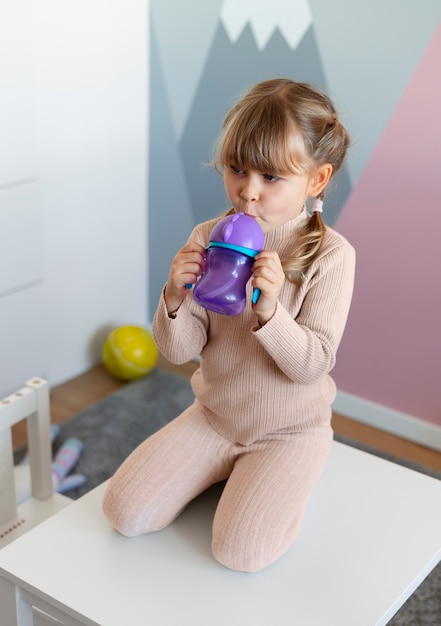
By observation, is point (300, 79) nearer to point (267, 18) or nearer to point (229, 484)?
point (267, 18)

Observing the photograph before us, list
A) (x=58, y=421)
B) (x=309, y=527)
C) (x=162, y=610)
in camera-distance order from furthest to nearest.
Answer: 1. (x=58, y=421)
2. (x=309, y=527)
3. (x=162, y=610)

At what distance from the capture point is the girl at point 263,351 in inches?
43.7

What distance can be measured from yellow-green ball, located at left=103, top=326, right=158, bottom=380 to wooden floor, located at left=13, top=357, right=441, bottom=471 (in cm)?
6

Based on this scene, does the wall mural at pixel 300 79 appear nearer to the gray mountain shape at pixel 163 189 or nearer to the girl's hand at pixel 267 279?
the gray mountain shape at pixel 163 189

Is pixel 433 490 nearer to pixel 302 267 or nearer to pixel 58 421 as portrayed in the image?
pixel 302 267

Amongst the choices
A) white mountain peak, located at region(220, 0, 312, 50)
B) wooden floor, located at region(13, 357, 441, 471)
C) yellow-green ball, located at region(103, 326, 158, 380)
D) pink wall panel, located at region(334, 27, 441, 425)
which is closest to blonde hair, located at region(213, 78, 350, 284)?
pink wall panel, located at region(334, 27, 441, 425)

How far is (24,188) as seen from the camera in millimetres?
1896

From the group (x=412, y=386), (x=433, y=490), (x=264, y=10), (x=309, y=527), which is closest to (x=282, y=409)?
(x=309, y=527)

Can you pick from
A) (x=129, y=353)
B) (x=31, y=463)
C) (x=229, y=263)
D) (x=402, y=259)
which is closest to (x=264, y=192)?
(x=229, y=263)

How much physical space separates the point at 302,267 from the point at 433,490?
397 millimetres

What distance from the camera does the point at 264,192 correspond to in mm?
1126

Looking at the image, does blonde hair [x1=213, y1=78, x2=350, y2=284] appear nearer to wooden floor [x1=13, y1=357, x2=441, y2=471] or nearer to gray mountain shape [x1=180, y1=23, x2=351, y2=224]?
gray mountain shape [x1=180, y1=23, x2=351, y2=224]

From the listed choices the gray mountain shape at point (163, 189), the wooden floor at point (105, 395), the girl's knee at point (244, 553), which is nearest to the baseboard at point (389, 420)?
the wooden floor at point (105, 395)

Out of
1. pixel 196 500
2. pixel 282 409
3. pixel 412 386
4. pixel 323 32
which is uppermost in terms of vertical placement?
pixel 323 32
